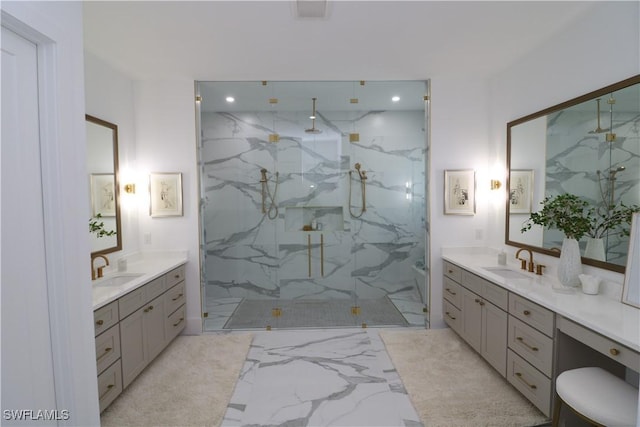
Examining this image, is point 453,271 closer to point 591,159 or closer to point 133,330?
point 591,159

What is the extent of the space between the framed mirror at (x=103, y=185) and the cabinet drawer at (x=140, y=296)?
571mm

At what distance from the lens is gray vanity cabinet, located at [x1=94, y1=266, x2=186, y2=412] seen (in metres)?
2.10

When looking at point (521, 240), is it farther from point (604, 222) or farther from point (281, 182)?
point (281, 182)

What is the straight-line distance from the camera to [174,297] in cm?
322

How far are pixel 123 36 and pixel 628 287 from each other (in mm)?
3877

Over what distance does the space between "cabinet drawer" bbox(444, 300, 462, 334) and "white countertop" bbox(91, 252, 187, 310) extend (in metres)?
2.87

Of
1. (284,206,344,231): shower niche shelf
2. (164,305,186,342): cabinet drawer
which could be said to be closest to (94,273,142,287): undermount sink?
(164,305,186,342): cabinet drawer

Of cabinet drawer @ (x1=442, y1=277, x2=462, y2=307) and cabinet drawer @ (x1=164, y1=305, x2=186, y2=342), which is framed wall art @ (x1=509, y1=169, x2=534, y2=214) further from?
cabinet drawer @ (x1=164, y1=305, x2=186, y2=342)

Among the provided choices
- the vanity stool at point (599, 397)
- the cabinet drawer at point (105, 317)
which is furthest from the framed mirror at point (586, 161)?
the cabinet drawer at point (105, 317)

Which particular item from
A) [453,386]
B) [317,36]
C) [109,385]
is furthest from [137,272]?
[453,386]

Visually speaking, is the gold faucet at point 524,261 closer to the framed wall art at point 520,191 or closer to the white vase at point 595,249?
the framed wall art at point 520,191

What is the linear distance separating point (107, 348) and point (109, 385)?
261 mm

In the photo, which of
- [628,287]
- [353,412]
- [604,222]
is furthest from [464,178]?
[353,412]

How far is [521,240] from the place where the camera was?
3027mm
